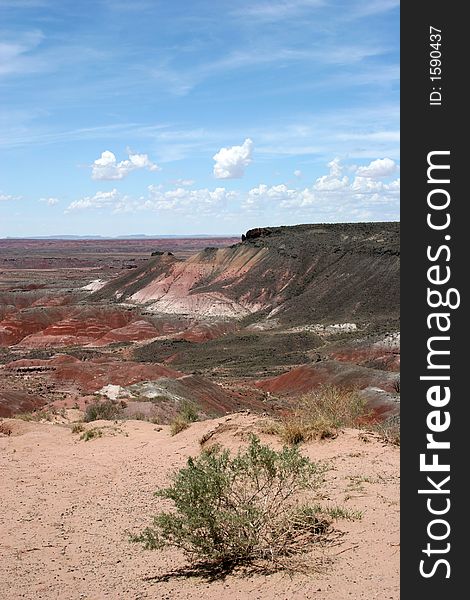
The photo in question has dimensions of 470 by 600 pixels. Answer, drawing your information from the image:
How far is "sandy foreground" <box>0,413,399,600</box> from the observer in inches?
247

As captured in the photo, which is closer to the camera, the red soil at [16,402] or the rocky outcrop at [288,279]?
the red soil at [16,402]

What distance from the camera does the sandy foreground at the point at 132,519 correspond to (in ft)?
20.6

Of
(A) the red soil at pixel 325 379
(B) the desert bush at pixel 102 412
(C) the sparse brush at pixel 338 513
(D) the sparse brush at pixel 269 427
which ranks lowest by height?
(A) the red soil at pixel 325 379

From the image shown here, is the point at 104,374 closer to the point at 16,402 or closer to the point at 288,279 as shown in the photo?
the point at 16,402

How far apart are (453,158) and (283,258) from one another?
7339 centimetres

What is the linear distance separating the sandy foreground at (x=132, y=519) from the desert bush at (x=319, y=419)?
25cm

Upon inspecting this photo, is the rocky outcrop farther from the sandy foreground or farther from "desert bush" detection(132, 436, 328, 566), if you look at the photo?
"desert bush" detection(132, 436, 328, 566)

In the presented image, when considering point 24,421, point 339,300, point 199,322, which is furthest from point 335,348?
point 24,421

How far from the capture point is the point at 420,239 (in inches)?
180

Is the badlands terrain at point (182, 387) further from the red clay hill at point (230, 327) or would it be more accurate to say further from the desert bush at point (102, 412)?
the desert bush at point (102, 412)

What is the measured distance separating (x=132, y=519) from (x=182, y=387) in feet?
66.0

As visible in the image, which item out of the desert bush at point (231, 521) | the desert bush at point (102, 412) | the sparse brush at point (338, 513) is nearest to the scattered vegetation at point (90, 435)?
the desert bush at point (102, 412)

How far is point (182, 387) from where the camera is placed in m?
29.6

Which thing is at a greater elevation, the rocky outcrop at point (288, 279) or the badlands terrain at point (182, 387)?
the rocky outcrop at point (288, 279)
